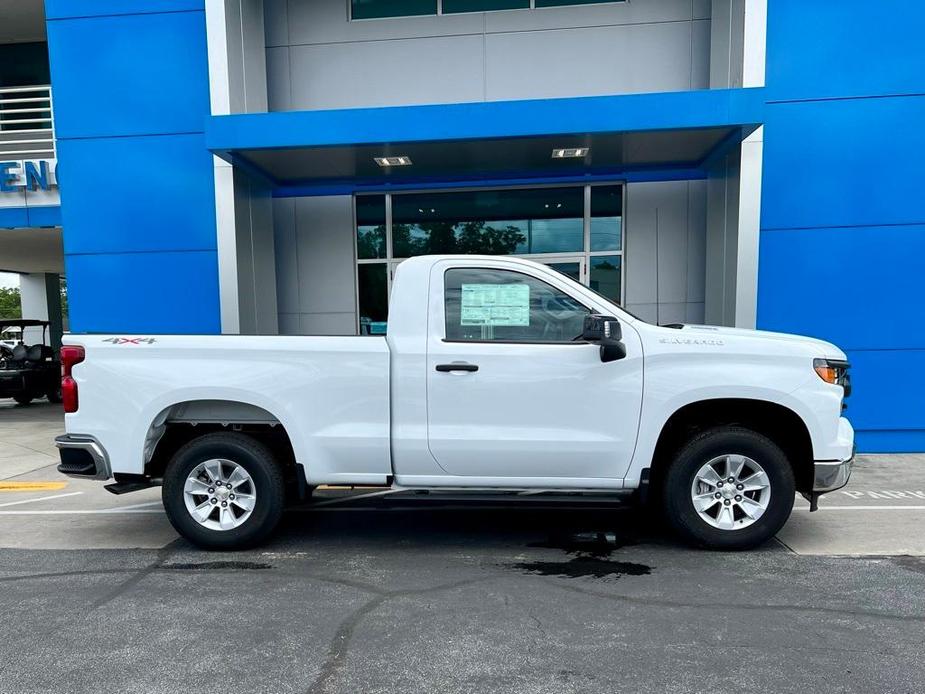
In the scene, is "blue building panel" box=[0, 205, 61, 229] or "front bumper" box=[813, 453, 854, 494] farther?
"blue building panel" box=[0, 205, 61, 229]

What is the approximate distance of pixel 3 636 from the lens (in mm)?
3541

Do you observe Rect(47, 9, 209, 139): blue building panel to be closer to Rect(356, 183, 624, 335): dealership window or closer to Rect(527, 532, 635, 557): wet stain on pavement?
Rect(356, 183, 624, 335): dealership window

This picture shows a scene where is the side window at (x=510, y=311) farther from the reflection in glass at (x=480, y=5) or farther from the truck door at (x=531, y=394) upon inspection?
the reflection in glass at (x=480, y=5)

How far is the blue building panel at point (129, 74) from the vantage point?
8867 mm

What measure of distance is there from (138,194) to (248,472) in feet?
20.1

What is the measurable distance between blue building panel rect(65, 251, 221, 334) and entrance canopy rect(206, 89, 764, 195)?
1.72 metres

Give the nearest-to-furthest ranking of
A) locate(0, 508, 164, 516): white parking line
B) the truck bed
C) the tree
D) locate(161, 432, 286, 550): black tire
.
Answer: the truck bed
locate(161, 432, 286, 550): black tire
locate(0, 508, 164, 516): white parking line
the tree

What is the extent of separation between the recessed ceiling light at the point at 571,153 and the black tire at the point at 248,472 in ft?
18.8

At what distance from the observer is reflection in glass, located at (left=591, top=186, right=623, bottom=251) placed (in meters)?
9.76

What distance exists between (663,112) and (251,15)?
6045 mm

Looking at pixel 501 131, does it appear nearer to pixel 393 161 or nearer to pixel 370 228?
pixel 393 161

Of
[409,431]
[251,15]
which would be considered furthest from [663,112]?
[251,15]

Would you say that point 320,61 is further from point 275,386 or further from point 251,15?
point 275,386

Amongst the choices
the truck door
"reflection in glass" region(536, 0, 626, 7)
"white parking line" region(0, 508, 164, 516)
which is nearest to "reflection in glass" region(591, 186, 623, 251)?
"reflection in glass" region(536, 0, 626, 7)
